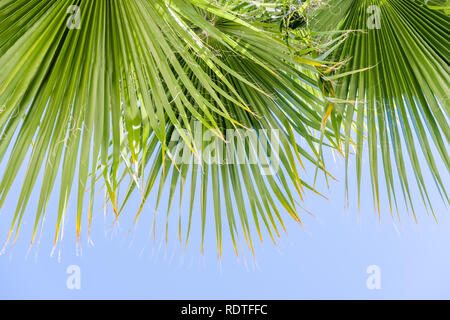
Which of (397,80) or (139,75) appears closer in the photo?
(139,75)

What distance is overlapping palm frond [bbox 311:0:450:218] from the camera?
37.1 inches

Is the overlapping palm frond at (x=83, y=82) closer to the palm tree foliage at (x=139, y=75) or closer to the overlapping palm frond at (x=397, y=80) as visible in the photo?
the palm tree foliage at (x=139, y=75)

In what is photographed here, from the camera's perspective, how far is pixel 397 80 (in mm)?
991

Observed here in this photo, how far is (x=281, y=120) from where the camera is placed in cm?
114

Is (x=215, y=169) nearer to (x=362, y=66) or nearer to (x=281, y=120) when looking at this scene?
(x=281, y=120)

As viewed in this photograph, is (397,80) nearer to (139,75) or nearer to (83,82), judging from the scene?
(139,75)

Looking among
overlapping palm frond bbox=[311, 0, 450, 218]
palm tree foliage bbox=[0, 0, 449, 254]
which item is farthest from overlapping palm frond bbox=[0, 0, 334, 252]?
overlapping palm frond bbox=[311, 0, 450, 218]

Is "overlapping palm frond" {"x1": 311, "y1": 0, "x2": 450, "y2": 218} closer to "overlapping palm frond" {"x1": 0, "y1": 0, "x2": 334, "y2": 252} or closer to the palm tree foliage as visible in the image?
the palm tree foliage

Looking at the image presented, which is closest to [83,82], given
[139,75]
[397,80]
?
[139,75]

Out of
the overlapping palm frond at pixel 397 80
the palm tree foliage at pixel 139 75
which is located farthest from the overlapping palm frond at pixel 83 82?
the overlapping palm frond at pixel 397 80

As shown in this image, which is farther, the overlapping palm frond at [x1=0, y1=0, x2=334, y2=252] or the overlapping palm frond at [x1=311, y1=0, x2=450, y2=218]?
the overlapping palm frond at [x1=311, y1=0, x2=450, y2=218]

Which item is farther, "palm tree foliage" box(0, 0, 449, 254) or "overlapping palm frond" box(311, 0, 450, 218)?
"overlapping palm frond" box(311, 0, 450, 218)
